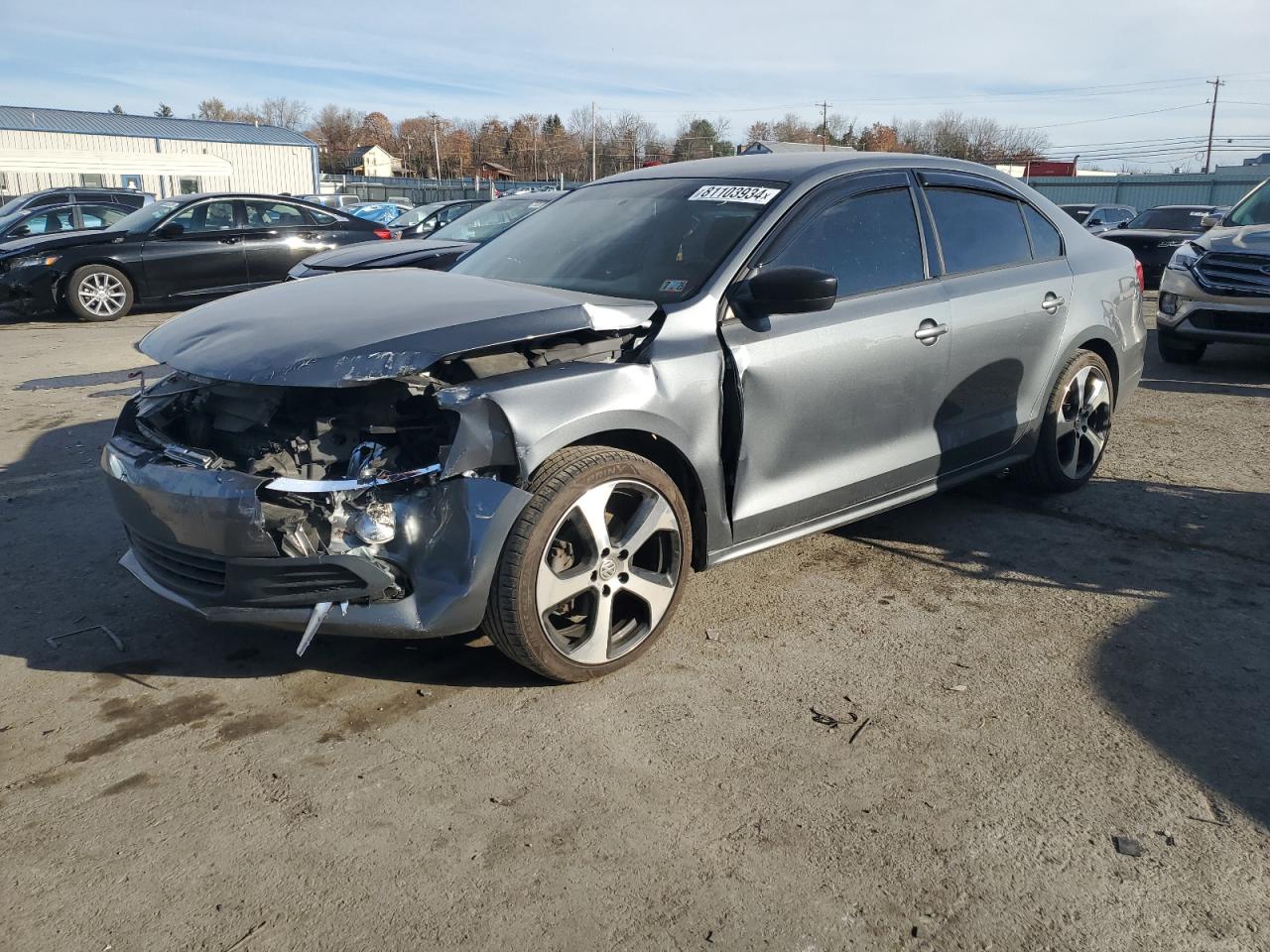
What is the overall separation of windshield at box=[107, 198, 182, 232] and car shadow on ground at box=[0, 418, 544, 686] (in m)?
8.64

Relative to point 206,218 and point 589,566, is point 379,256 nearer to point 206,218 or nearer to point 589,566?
point 206,218

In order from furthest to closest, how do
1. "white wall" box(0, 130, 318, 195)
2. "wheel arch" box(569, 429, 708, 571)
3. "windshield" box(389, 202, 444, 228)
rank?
1. "white wall" box(0, 130, 318, 195)
2. "windshield" box(389, 202, 444, 228)
3. "wheel arch" box(569, 429, 708, 571)

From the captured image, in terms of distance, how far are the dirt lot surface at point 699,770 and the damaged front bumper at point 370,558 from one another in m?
A: 0.35

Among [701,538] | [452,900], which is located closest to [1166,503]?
[701,538]

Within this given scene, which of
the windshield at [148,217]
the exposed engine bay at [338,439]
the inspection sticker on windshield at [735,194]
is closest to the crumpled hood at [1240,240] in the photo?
the inspection sticker on windshield at [735,194]

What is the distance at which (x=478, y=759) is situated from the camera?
113 inches

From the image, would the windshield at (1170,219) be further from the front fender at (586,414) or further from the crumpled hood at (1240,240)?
the front fender at (586,414)

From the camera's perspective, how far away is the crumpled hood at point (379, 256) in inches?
317

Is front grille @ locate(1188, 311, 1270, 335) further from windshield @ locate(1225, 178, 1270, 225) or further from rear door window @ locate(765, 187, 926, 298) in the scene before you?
rear door window @ locate(765, 187, 926, 298)

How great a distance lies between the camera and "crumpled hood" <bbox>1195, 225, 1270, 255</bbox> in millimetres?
8203

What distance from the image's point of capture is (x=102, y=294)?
11961 millimetres

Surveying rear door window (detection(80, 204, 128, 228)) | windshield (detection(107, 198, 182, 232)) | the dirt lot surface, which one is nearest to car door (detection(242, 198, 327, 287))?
windshield (detection(107, 198, 182, 232))

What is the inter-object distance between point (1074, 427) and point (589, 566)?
317 centimetres

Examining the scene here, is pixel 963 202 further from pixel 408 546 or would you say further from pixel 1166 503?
pixel 408 546
